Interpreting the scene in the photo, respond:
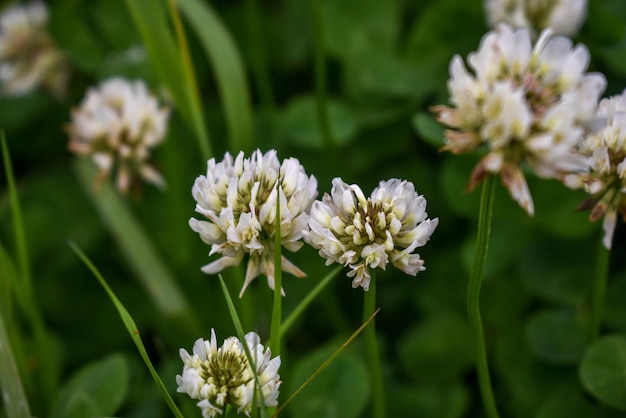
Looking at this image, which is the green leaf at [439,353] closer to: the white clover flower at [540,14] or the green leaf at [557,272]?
the green leaf at [557,272]

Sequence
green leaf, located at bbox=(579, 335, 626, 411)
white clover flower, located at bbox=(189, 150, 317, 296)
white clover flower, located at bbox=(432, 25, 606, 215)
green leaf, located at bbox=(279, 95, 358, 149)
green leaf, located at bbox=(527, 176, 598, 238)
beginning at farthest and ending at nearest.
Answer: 1. green leaf, located at bbox=(279, 95, 358, 149)
2. green leaf, located at bbox=(527, 176, 598, 238)
3. green leaf, located at bbox=(579, 335, 626, 411)
4. white clover flower, located at bbox=(189, 150, 317, 296)
5. white clover flower, located at bbox=(432, 25, 606, 215)

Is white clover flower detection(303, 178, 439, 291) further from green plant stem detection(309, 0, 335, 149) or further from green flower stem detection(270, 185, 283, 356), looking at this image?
green plant stem detection(309, 0, 335, 149)

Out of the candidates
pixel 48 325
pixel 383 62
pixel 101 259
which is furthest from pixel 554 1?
pixel 48 325

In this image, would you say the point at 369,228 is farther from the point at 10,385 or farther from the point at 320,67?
the point at 320,67

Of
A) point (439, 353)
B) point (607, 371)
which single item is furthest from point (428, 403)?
point (607, 371)

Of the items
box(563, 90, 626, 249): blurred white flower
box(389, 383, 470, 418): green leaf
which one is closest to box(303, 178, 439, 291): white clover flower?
box(563, 90, 626, 249): blurred white flower

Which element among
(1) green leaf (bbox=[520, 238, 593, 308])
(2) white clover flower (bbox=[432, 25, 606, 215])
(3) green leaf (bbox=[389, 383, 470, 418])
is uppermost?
(2) white clover flower (bbox=[432, 25, 606, 215])
